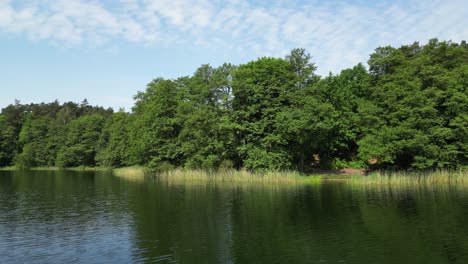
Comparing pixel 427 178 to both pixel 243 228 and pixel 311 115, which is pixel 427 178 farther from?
pixel 243 228

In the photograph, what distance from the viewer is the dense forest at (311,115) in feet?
140

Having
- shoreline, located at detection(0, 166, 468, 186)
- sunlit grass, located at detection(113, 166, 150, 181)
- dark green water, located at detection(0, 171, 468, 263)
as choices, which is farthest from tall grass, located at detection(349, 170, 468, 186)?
sunlit grass, located at detection(113, 166, 150, 181)

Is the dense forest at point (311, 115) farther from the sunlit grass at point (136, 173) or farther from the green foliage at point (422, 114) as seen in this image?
the sunlit grass at point (136, 173)

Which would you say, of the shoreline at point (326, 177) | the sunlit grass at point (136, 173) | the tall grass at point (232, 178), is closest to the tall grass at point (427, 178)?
Result: the shoreline at point (326, 177)

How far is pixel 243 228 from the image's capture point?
22.2m

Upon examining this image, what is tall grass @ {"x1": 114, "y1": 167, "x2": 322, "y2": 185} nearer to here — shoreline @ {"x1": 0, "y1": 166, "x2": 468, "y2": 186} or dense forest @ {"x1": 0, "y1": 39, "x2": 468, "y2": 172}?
shoreline @ {"x1": 0, "y1": 166, "x2": 468, "y2": 186}

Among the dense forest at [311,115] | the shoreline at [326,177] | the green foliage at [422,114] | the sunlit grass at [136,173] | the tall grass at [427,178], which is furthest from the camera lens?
the sunlit grass at [136,173]

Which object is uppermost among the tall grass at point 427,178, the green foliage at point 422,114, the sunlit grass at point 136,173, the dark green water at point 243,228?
the green foliage at point 422,114

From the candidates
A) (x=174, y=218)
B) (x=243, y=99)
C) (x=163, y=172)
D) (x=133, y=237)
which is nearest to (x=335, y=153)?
(x=243, y=99)

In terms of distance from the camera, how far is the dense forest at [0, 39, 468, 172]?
42812 millimetres

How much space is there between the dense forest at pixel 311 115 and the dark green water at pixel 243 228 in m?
9.77

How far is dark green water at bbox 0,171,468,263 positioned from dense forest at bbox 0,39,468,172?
32.1ft

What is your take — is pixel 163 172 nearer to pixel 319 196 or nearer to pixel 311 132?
pixel 311 132

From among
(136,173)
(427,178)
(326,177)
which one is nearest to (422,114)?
(427,178)
